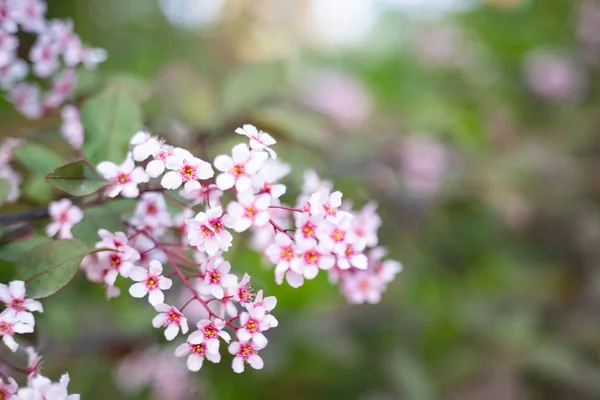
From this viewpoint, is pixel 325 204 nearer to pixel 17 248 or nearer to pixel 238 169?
pixel 238 169

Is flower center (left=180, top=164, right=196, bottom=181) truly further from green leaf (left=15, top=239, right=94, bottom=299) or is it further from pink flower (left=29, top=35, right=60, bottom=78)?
pink flower (left=29, top=35, right=60, bottom=78)

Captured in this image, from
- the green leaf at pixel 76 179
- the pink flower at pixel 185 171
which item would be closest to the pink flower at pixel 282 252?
the pink flower at pixel 185 171

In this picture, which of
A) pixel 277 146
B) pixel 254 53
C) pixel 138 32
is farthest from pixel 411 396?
pixel 138 32

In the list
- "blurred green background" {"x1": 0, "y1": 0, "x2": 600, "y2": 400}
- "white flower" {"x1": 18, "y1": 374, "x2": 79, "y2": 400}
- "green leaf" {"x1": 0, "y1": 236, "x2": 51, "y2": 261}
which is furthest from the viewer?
"blurred green background" {"x1": 0, "y1": 0, "x2": 600, "y2": 400}

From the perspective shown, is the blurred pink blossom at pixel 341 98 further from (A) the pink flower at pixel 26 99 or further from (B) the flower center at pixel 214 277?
(B) the flower center at pixel 214 277

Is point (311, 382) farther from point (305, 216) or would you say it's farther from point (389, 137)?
point (305, 216)

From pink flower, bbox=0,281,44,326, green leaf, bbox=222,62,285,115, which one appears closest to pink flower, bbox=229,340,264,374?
pink flower, bbox=0,281,44,326
